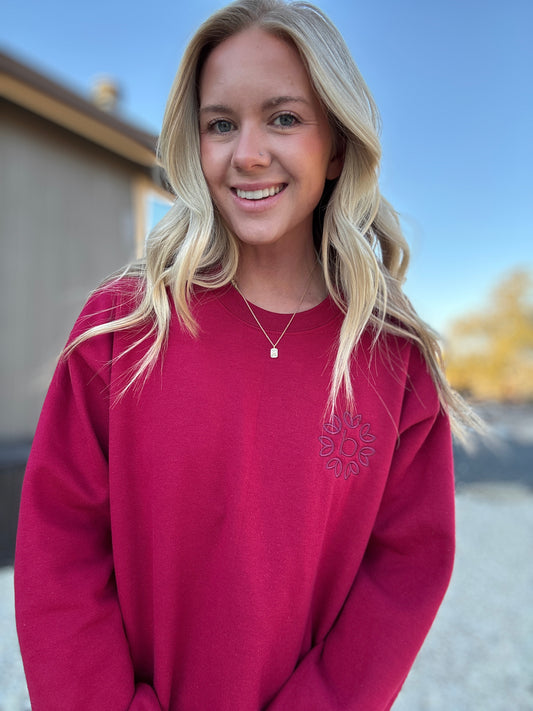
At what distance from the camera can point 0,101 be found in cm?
459

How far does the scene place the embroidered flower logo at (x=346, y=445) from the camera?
4.05 feet

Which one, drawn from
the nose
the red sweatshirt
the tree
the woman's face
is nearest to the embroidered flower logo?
the red sweatshirt

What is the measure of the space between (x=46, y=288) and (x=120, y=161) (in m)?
1.54

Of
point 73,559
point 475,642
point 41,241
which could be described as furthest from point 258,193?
point 41,241

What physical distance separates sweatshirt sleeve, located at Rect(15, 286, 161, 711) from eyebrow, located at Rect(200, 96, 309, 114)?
45 cm

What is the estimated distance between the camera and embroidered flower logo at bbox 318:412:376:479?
4.05 feet

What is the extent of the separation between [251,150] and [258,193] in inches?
3.5

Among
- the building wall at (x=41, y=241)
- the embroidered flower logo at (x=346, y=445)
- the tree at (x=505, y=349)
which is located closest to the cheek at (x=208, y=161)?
the embroidered flower logo at (x=346, y=445)

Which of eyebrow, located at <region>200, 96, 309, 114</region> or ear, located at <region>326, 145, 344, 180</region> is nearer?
eyebrow, located at <region>200, 96, 309, 114</region>

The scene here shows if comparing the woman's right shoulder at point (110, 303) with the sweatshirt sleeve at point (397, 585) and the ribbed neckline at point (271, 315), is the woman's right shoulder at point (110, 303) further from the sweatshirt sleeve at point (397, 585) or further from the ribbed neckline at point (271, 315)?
the sweatshirt sleeve at point (397, 585)

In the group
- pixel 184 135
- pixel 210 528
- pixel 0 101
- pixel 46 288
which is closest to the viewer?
pixel 210 528

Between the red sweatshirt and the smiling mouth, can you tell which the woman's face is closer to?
the smiling mouth

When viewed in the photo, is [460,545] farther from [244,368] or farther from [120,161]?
[120,161]

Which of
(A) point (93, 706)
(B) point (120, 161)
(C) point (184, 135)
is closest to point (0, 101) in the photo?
(B) point (120, 161)
